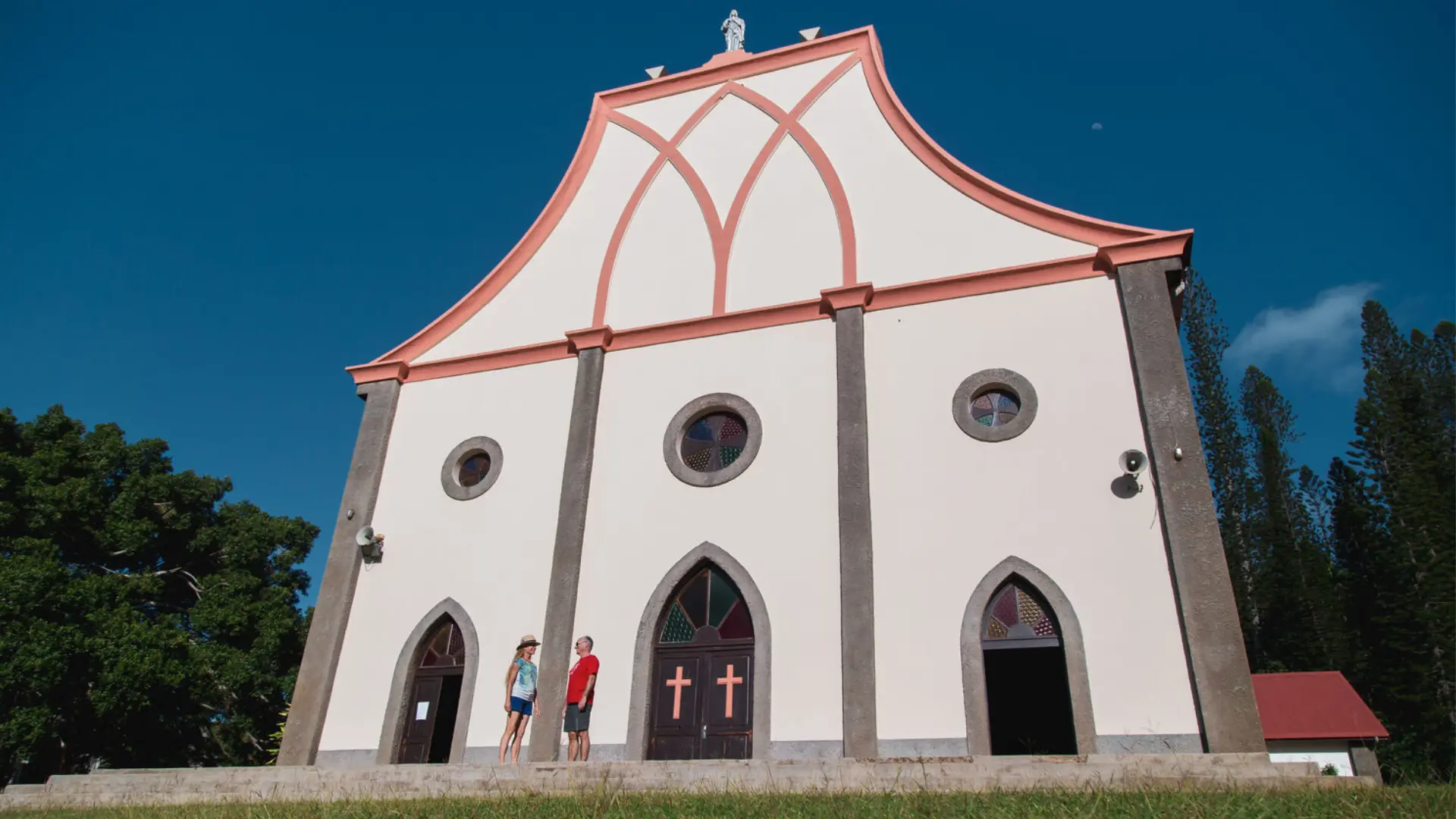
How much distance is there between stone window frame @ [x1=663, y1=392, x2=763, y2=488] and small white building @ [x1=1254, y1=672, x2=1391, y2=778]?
53.7 feet

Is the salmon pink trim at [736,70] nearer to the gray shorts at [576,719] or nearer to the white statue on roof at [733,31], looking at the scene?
the white statue on roof at [733,31]

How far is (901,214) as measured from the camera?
512 inches

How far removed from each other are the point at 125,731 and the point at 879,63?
17.7 metres

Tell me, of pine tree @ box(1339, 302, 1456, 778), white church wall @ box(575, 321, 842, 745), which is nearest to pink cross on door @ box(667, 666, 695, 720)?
white church wall @ box(575, 321, 842, 745)

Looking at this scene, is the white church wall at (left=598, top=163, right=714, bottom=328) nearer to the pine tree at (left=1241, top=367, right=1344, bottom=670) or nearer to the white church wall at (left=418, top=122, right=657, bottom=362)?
the white church wall at (left=418, top=122, right=657, bottom=362)

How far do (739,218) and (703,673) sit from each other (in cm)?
642

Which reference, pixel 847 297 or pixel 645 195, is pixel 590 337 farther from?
pixel 847 297

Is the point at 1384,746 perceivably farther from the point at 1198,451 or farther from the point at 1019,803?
the point at 1019,803

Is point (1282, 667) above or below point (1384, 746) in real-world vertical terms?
above

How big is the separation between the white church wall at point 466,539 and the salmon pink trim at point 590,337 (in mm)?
315

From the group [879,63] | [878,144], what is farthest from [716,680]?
[879,63]

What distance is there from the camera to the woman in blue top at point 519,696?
10641 mm

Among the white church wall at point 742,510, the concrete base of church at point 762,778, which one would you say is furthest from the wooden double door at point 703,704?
the concrete base of church at point 762,778

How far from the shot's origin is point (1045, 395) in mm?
10984
